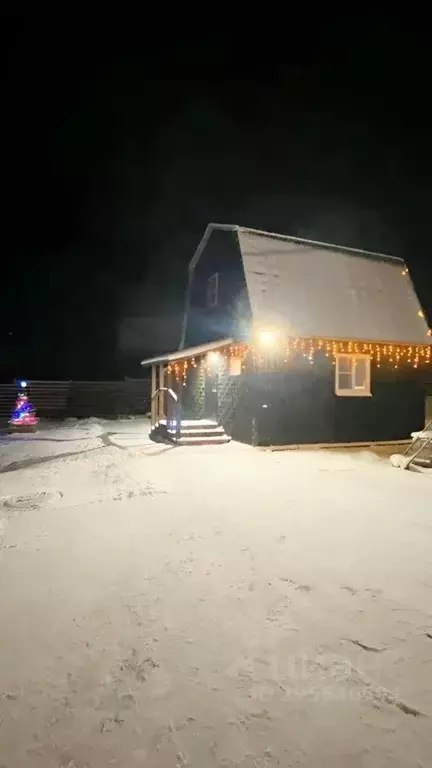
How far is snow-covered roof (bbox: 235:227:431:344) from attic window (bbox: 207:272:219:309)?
6.91ft

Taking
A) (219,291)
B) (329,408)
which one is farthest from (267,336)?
(219,291)

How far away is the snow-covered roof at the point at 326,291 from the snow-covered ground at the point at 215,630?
Result: 6.84 meters

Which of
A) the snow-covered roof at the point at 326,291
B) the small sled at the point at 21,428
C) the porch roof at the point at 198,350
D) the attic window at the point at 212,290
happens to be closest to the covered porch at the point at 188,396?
the porch roof at the point at 198,350

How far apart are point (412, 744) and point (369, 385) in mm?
12858

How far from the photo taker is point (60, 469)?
9.91m

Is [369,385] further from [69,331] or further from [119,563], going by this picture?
[69,331]

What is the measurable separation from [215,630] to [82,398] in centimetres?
2282

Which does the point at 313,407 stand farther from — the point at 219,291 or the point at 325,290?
the point at 219,291

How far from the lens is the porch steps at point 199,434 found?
1375 cm

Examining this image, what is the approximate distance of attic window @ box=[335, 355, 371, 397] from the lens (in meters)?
14.3

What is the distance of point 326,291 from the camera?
14.8m

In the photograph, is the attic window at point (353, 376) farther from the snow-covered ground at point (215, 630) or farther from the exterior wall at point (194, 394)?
the snow-covered ground at point (215, 630)

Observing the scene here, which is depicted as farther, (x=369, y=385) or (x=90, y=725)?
(x=369, y=385)

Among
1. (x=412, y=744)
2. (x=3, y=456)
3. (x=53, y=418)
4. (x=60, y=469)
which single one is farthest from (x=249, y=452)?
(x=53, y=418)
